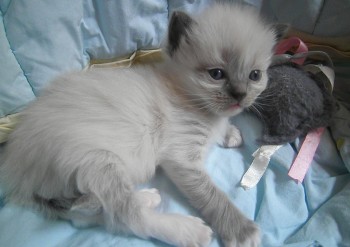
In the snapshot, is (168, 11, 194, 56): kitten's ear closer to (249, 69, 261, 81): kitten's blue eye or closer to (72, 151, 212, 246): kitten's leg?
(249, 69, 261, 81): kitten's blue eye

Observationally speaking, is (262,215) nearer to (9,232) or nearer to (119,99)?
(119,99)


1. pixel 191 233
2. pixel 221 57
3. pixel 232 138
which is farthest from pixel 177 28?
pixel 191 233

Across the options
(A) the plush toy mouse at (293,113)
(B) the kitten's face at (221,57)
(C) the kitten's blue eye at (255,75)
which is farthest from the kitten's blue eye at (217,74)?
(A) the plush toy mouse at (293,113)

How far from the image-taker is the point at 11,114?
3.94ft

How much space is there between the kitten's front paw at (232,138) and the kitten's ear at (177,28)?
0.42 metres

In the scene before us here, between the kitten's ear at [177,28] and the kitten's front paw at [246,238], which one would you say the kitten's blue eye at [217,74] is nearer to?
the kitten's ear at [177,28]

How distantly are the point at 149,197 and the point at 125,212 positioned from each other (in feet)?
0.40

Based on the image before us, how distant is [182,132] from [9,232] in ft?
2.12

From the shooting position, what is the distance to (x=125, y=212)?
966mm

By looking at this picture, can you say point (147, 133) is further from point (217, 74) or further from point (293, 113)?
point (293, 113)

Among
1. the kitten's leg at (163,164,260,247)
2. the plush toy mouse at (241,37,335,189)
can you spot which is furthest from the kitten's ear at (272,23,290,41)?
the kitten's leg at (163,164,260,247)

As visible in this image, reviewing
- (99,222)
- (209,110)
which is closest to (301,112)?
(209,110)

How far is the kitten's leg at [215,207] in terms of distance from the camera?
100cm

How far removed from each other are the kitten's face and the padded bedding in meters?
0.26
